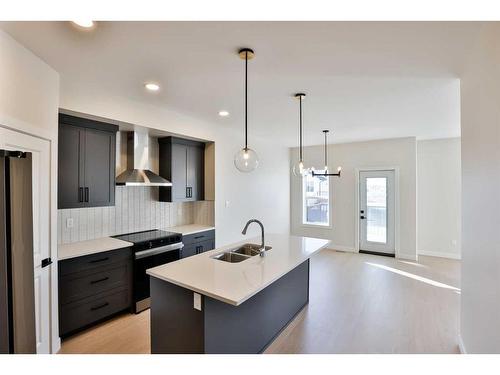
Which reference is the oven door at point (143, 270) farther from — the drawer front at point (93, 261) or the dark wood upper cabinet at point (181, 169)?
the dark wood upper cabinet at point (181, 169)

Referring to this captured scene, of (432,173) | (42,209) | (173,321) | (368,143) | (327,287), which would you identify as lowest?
(327,287)

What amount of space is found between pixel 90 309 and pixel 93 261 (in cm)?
52

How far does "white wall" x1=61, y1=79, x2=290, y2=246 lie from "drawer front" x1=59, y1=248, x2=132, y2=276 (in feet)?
5.19

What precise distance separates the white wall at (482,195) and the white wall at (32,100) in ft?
10.0

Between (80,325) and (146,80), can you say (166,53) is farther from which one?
(80,325)

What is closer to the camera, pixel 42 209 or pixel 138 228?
pixel 42 209

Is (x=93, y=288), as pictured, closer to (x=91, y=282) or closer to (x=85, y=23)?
(x=91, y=282)

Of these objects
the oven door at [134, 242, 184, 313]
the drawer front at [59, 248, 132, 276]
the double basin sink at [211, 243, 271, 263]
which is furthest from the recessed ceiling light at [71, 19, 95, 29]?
the oven door at [134, 242, 184, 313]

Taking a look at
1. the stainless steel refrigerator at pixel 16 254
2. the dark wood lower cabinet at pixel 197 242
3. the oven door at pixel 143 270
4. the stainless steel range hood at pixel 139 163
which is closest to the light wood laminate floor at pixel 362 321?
the oven door at pixel 143 270

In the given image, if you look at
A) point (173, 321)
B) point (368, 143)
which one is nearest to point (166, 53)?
point (173, 321)

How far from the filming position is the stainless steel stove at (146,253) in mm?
3188

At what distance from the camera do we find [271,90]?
9.25 feet

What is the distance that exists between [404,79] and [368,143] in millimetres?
3696

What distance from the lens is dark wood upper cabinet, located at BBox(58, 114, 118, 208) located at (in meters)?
2.78
